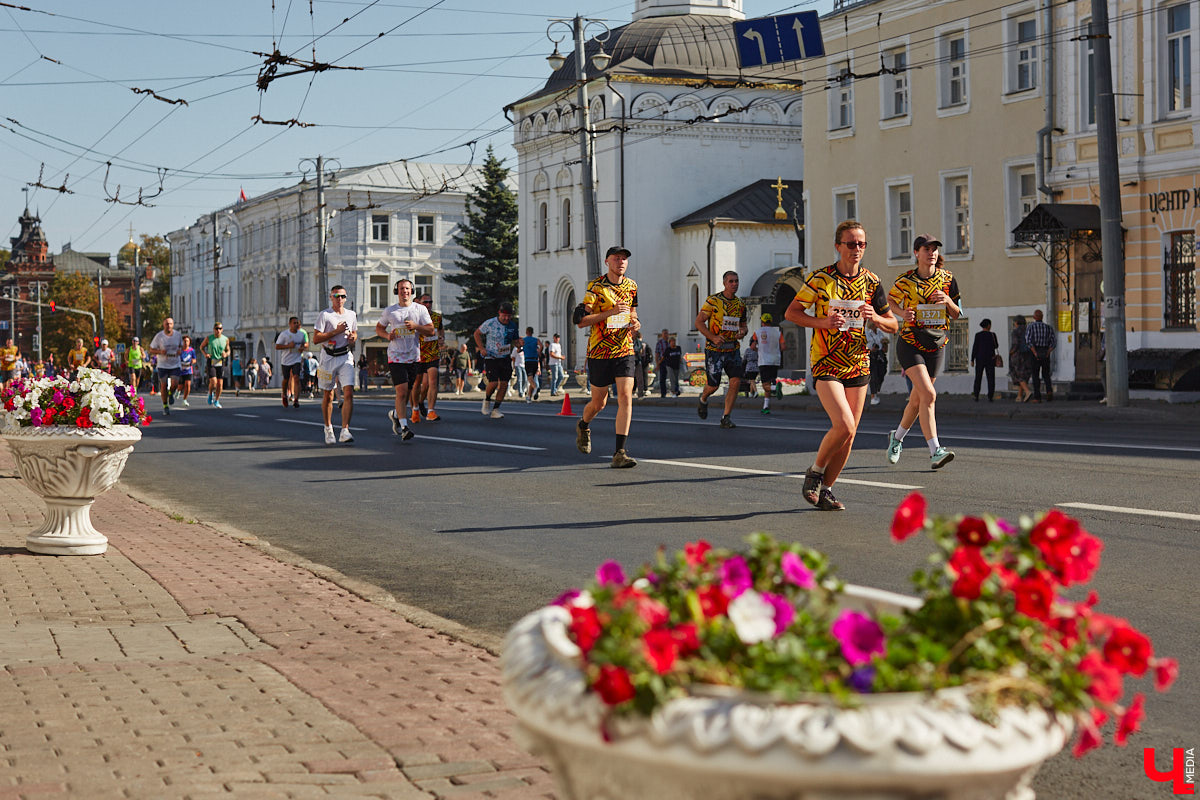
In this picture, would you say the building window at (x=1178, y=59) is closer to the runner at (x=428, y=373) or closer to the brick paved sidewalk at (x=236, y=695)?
the runner at (x=428, y=373)

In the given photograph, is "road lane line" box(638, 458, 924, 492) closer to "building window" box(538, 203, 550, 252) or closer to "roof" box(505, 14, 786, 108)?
"roof" box(505, 14, 786, 108)

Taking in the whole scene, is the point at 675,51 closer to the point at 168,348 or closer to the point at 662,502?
the point at 168,348

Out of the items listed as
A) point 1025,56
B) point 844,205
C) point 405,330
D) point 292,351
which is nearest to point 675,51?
point 844,205

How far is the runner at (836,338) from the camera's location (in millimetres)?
11344

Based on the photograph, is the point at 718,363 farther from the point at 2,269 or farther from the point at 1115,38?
the point at 2,269

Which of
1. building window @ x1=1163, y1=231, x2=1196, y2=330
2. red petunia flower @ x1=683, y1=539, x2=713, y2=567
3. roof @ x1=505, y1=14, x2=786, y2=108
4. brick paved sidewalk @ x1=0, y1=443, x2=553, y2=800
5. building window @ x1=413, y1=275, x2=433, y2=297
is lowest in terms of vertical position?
brick paved sidewalk @ x1=0, y1=443, x2=553, y2=800

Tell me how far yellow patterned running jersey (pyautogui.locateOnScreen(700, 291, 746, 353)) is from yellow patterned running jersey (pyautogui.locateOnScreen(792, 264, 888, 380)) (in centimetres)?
916

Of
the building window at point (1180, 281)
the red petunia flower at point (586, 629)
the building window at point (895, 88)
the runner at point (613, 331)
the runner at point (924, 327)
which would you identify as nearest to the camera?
the red petunia flower at point (586, 629)

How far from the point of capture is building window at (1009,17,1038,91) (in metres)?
35.9

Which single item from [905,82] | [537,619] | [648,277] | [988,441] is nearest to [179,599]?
[537,619]

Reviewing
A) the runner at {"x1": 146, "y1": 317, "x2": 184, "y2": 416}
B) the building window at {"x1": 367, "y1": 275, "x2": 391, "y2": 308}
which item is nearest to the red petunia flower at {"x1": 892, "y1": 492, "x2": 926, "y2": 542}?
the runner at {"x1": 146, "y1": 317, "x2": 184, "y2": 416}

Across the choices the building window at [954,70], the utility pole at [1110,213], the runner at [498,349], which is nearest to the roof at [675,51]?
the building window at [954,70]

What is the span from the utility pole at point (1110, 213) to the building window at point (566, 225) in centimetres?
4560

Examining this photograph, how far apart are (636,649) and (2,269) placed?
611 ft
